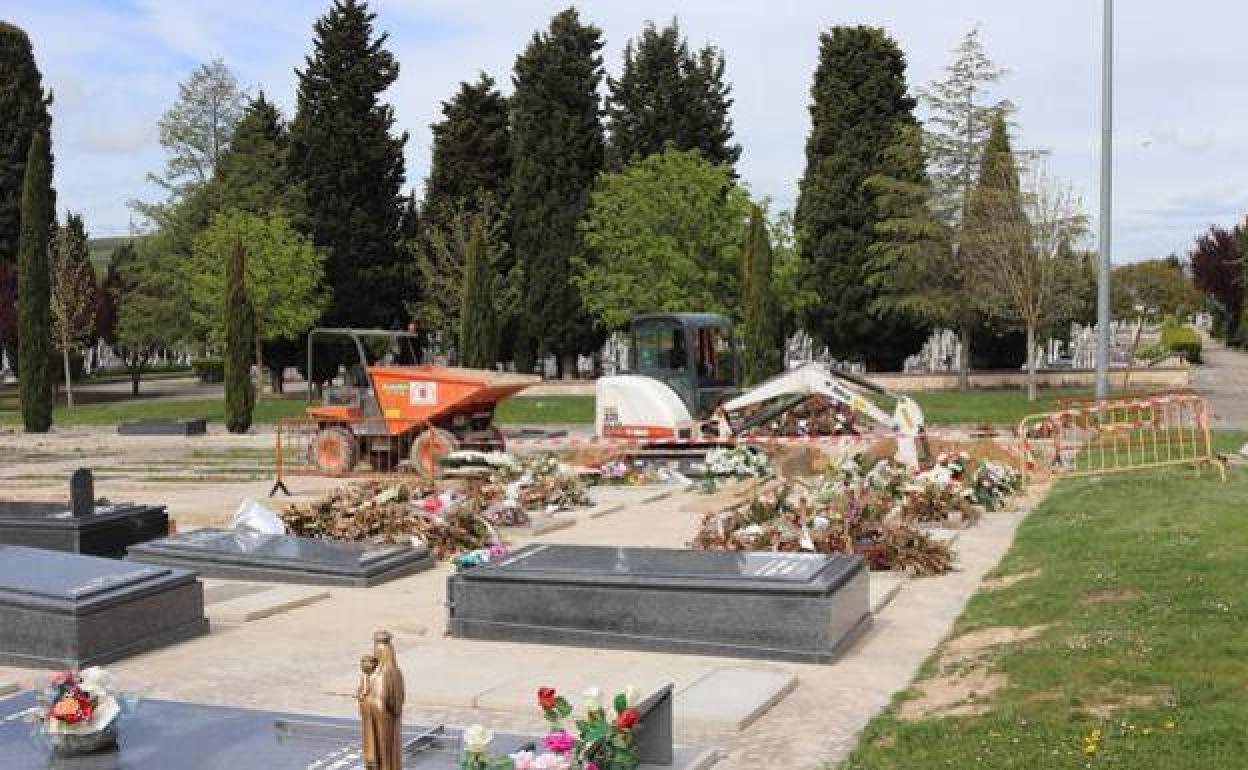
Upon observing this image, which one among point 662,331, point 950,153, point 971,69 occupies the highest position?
point 971,69

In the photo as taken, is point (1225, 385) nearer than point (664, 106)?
Yes

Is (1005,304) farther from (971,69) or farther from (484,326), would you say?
(484,326)

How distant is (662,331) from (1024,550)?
37.3ft

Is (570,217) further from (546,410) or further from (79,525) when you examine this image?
(79,525)

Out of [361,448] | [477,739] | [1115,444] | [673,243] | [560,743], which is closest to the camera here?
[477,739]

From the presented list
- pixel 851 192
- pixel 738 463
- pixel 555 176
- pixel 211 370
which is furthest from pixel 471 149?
pixel 738 463

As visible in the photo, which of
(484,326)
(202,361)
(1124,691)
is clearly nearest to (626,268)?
(484,326)

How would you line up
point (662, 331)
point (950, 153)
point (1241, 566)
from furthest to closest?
point (950, 153) < point (662, 331) < point (1241, 566)

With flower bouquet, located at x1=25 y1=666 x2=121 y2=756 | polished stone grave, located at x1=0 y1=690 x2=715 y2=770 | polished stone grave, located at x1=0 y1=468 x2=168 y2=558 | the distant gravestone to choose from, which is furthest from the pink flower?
the distant gravestone

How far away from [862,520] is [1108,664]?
15.3 ft

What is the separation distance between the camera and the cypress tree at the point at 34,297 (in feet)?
110

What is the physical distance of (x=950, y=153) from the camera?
138 feet

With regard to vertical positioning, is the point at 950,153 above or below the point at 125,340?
above

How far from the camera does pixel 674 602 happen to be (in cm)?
825
